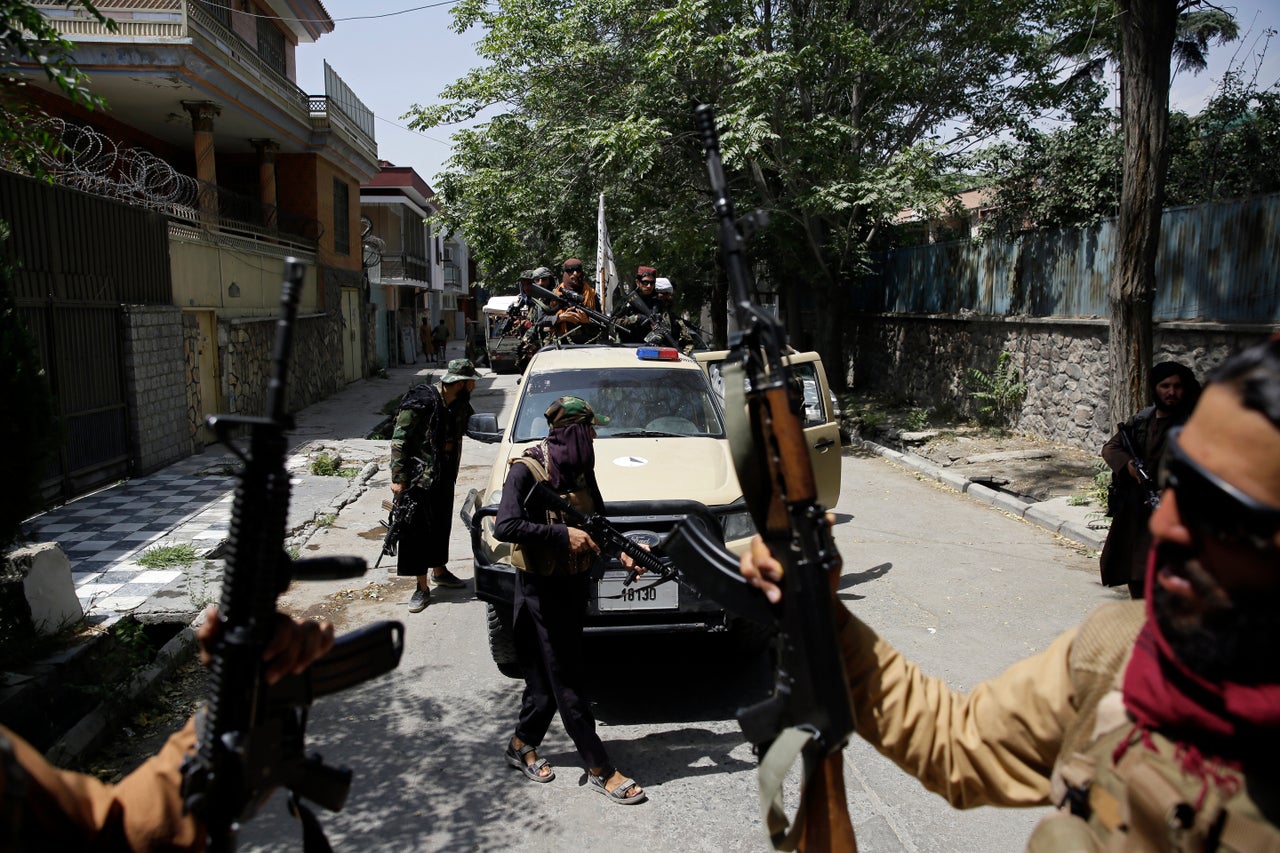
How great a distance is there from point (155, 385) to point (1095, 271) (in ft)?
40.3

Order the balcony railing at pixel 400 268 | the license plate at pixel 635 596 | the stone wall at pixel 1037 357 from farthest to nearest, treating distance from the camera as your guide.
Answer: the balcony railing at pixel 400 268 < the stone wall at pixel 1037 357 < the license plate at pixel 635 596

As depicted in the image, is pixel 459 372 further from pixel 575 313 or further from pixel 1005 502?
pixel 1005 502

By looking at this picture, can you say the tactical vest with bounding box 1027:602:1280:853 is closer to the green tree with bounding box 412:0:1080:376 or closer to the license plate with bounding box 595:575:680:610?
the license plate with bounding box 595:575:680:610

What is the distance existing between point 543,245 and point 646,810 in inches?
Result: 714

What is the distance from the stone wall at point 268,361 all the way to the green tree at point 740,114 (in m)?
4.40

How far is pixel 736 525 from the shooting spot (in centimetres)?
505

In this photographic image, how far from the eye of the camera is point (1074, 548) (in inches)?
324

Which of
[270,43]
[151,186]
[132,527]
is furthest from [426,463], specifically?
[270,43]

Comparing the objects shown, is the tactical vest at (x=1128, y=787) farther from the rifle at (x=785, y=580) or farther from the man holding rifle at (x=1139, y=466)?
the man holding rifle at (x=1139, y=466)

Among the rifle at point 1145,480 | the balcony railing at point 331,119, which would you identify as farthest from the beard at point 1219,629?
the balcony railing at point 331,119

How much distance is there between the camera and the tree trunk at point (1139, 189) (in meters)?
8.34

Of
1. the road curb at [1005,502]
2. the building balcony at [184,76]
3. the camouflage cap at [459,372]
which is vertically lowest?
the road curb at [1005,502]

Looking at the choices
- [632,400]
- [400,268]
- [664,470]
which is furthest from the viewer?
[400,268]

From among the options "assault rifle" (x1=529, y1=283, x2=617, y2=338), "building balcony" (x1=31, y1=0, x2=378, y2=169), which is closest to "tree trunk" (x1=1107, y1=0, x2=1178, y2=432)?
"assault rifle" (x1=529, y1=283, x2=617, y2=338)
